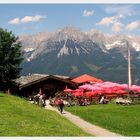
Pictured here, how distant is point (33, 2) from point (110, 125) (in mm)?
16413

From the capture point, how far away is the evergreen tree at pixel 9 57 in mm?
94875

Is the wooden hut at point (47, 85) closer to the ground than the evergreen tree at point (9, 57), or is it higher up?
closer to the ground

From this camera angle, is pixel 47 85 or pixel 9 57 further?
pixel 9 57

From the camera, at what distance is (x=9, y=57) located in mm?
97812

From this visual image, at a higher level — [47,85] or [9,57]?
[9,57]

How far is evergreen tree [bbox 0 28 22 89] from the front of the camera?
311 ft

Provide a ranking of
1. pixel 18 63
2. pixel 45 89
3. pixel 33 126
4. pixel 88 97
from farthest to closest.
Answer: pixel 18 63, pixel 45 89, pixel 88 97, pixel 33 126

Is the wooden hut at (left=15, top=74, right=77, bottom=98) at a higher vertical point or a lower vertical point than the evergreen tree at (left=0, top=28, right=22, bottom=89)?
lower

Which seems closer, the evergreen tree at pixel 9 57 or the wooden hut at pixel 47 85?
the wooden hut at pixel 47 85

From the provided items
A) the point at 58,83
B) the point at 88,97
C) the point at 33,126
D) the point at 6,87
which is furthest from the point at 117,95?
the point at 33,126

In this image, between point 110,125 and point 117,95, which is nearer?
point 110,125

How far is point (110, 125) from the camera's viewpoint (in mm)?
35594

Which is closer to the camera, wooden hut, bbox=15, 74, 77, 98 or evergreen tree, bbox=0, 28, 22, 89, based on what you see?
wooden hut, bbox=15, 74, 77, 98

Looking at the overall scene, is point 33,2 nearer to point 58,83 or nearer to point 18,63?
point 58,83
